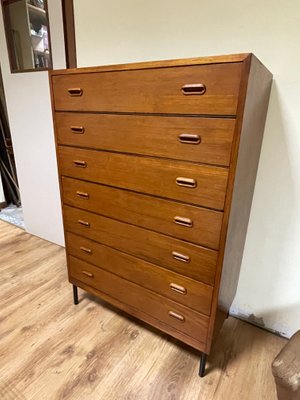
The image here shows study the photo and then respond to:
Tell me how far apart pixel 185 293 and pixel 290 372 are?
53 centimetres

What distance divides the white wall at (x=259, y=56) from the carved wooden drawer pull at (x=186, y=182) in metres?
0.55

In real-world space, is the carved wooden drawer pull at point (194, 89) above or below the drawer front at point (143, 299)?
above

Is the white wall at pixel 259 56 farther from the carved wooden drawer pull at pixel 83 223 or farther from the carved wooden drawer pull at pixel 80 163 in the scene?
the carved wooden drawer pull at pixel 83 223

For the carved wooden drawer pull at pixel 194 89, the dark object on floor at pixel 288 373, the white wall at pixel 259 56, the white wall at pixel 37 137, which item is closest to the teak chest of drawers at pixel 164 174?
the carved wooden drawer pull at pixel 194 89

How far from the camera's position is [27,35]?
1.99 metres

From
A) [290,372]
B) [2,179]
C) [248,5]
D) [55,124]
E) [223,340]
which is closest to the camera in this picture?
[290,372]

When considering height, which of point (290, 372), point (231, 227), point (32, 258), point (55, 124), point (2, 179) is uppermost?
point (55, 124)

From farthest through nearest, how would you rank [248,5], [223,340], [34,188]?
[34,188], [223,340], [248,5]

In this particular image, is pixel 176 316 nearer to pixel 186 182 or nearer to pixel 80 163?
pixel 186 182

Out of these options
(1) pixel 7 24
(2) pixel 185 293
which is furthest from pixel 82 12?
(2) pixel 185 293

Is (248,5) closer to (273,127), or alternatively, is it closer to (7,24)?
(273,127)

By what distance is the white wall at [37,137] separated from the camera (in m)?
1.83

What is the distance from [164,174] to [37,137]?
1.52 metres

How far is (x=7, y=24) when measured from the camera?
1902 millimetres
